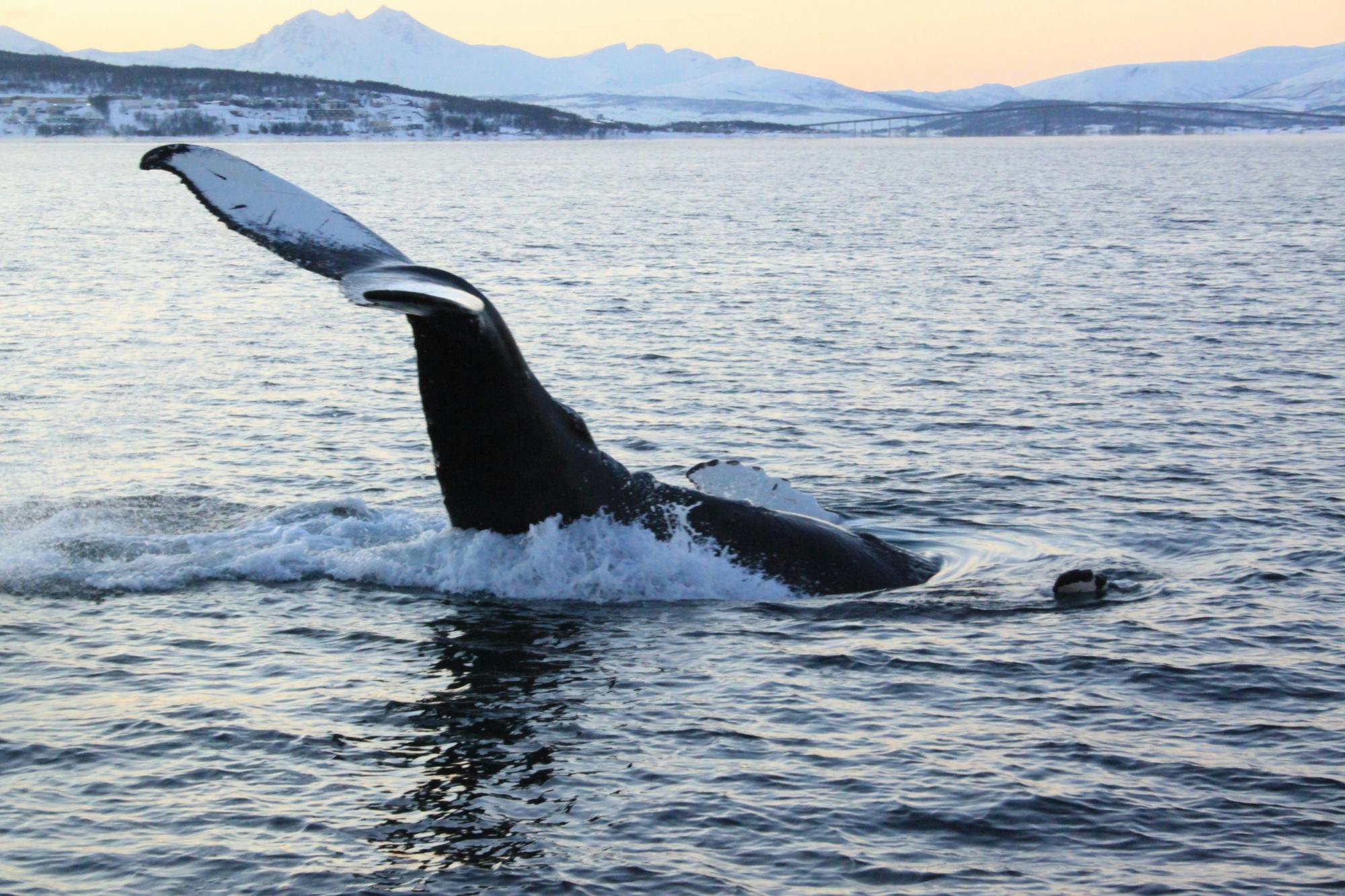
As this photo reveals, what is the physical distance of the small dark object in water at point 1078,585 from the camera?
14.5 meters

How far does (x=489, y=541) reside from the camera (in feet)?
44.6

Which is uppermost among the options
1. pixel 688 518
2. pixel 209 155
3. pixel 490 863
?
pixel 209 155

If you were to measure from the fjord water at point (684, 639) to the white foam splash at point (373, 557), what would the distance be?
0.15 feet

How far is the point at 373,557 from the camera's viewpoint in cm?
1495

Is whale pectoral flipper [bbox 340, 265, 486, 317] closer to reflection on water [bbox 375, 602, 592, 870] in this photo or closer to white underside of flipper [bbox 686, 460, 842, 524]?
reflection on water [bbox 375, 602, 592, 870]

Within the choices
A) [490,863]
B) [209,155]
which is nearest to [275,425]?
[209,155]

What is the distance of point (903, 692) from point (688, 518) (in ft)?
8.28

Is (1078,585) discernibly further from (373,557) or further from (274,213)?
(274,213)

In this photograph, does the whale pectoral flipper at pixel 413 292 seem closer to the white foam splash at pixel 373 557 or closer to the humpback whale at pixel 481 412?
the humpback whale at pixel 481 412

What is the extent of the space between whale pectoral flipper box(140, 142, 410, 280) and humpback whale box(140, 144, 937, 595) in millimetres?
11

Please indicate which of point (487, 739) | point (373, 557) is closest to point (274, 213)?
point (487, 739)

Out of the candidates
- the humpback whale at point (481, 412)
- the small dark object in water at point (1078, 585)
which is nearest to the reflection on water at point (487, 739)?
the humpback whale at point (481, 412)

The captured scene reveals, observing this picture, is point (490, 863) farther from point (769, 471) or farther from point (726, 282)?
point (726, 282)

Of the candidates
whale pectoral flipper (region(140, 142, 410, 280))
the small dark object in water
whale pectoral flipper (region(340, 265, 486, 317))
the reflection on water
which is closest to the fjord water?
the reflection on water
